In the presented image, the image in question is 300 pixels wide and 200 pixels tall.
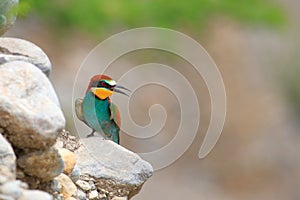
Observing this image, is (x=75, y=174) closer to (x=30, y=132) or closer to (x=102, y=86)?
(x=102, y=86)

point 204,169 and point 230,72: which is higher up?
point 230,72

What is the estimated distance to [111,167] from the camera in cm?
161

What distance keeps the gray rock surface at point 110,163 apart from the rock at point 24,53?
272 millimetres

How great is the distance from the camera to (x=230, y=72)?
6.68 m

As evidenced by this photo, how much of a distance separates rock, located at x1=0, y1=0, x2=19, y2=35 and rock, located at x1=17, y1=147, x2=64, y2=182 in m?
0.36

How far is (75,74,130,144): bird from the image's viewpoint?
1475 mm

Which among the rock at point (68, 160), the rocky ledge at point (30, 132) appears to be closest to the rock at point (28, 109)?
the rocky ledge at point (30, 132)

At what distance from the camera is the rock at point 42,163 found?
1.23m

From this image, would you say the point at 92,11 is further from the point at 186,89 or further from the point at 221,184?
the point at 221,184

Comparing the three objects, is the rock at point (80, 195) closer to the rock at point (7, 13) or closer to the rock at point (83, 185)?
the rock at point (83, 185)

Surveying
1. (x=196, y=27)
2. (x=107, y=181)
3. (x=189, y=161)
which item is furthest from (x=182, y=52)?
(x=107, y=181)

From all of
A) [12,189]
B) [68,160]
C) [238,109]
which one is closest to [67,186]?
[68,160]

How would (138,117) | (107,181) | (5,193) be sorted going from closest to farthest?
(5,193) < (107,181) < (138,117)

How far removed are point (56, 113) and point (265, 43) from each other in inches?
227
